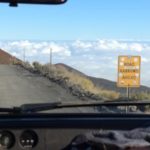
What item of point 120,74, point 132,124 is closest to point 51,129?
point 132,124

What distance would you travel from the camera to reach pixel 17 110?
16.6 ft

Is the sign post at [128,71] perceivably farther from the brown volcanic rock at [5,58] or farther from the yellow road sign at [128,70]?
the brown volcanic rock at [5,58]

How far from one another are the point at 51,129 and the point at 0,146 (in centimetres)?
35

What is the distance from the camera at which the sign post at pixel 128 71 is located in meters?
26.7

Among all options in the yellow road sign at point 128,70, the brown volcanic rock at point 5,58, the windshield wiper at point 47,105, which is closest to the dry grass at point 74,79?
the yellow road sign at point 128,70

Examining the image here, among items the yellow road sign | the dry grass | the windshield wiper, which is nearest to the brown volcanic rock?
the dry grass

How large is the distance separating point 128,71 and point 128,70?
6 centimetres

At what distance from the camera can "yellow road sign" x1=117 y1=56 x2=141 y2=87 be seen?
2669 centimetres

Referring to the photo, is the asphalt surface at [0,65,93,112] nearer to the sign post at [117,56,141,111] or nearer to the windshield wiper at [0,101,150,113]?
the sign post at [117,56,141,111]

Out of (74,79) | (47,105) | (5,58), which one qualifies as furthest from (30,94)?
(5,58)

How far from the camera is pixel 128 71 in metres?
26.9

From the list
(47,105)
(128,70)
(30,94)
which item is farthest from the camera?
(30,94)

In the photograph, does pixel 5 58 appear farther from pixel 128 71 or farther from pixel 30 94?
pixel 128 71

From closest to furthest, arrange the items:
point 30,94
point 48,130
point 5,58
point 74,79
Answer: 1. point 48,130
2. point 30,94
3. point 74,79
4. point 5,58
